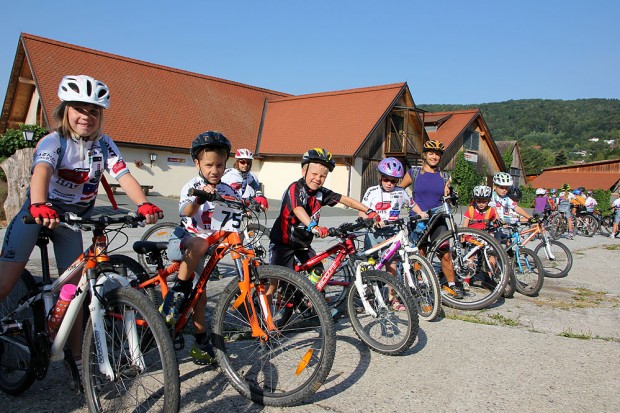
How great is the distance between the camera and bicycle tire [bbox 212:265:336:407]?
10.1 feet

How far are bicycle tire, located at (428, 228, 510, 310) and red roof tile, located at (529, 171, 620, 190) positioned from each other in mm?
49275

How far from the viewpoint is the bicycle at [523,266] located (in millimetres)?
7086

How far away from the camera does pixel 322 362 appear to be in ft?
10.1

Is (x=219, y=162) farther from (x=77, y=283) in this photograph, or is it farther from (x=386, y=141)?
(x=386, y=141)

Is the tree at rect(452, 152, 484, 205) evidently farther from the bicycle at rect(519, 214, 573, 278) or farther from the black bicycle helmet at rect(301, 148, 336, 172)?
the black bicycle helmet at rect(301, 148, 336, 172)

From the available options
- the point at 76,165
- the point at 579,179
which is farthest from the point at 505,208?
the point at 579,179

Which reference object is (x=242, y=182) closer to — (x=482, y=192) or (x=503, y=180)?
(x=482, y=192)

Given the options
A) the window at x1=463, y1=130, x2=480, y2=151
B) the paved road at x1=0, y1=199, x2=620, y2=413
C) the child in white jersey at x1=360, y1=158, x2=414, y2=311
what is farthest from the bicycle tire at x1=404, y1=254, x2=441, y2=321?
the window at x1=463, y1=130, x2=480, y2=151

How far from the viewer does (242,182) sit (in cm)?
712

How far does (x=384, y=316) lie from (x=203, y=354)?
1688mm

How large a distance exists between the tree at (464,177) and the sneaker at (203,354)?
33681 millimetres

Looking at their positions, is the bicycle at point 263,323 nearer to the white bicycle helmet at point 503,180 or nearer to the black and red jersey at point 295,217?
the black and red jersey at point 295,217

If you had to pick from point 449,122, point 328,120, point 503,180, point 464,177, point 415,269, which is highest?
point 449,122

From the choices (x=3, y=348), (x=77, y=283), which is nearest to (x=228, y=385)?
(x=77, y=283)
